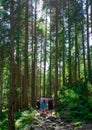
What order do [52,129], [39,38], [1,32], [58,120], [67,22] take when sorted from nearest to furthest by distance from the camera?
[52,129] < [58,120] < [1,32] < [67,22] < [39,38]

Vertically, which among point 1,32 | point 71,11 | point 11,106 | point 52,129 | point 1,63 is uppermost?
point 71,11

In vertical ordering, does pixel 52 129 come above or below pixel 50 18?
below

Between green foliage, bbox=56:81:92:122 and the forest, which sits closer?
green foliage, bbox=56:81:92:122

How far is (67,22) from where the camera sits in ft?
105

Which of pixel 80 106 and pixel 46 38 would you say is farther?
pixel 46 38

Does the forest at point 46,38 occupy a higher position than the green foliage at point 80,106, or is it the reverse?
the forest at point 46,38

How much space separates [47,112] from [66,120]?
13.8 feet

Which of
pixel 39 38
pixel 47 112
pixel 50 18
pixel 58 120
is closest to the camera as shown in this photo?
pixel 58 120

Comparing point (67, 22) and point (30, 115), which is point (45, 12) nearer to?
point (67, 22)

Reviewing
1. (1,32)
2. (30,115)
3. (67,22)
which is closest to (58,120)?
(30,115)

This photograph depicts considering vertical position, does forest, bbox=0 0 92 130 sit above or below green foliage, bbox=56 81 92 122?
above

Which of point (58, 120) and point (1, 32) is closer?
point (58, 120)

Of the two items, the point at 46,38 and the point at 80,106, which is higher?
the point at 46,38

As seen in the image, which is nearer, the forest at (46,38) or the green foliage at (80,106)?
the green foliage at (80,106)
